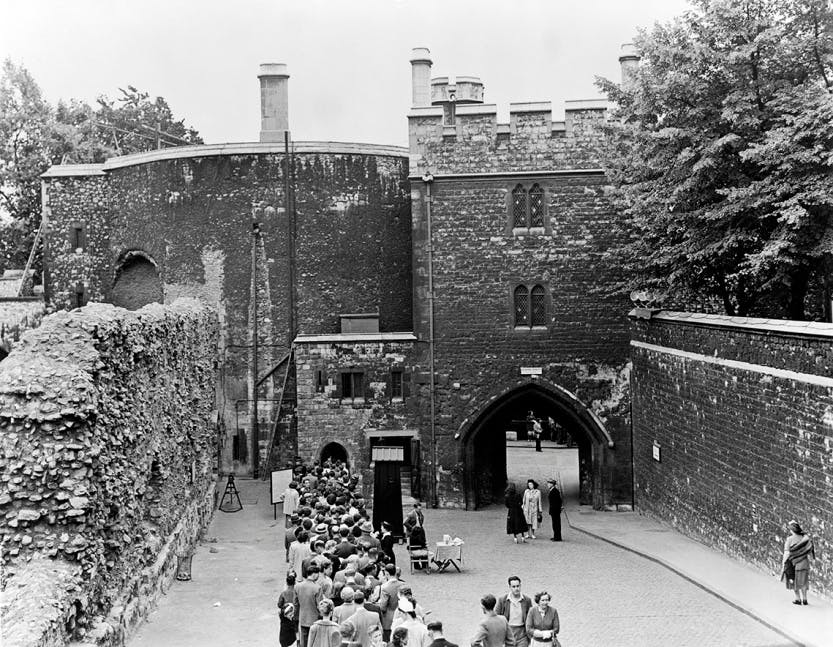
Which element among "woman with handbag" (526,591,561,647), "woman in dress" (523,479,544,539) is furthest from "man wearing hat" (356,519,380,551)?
"woman in dress" (523,479,544,539)

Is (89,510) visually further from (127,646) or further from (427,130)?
(427,130)

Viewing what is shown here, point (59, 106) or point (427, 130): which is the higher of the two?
point (59, 106)

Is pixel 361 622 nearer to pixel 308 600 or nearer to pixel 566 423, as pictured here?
pixel 308 600

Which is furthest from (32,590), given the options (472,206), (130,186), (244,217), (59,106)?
(59,106)

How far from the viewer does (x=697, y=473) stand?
67.9 feet

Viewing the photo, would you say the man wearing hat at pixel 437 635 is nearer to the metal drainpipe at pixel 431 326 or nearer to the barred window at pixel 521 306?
the metal drainpipe at pixel 431 326

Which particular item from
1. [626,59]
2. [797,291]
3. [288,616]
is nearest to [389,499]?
[288,616]

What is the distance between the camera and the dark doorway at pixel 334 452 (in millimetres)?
26953

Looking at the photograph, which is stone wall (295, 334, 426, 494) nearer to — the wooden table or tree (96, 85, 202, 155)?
the wooden table

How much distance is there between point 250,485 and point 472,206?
9.62m

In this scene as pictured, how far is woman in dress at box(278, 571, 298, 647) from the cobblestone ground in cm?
134

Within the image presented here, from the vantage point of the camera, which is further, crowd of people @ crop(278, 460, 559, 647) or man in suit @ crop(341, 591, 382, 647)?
man in suit @ crop(341, 591, 382, 647)

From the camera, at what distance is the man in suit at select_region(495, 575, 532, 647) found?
1192 cm

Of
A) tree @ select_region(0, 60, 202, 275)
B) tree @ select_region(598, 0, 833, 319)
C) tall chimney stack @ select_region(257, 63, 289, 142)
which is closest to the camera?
tree @ select_region(598, 0, 833, 319)
